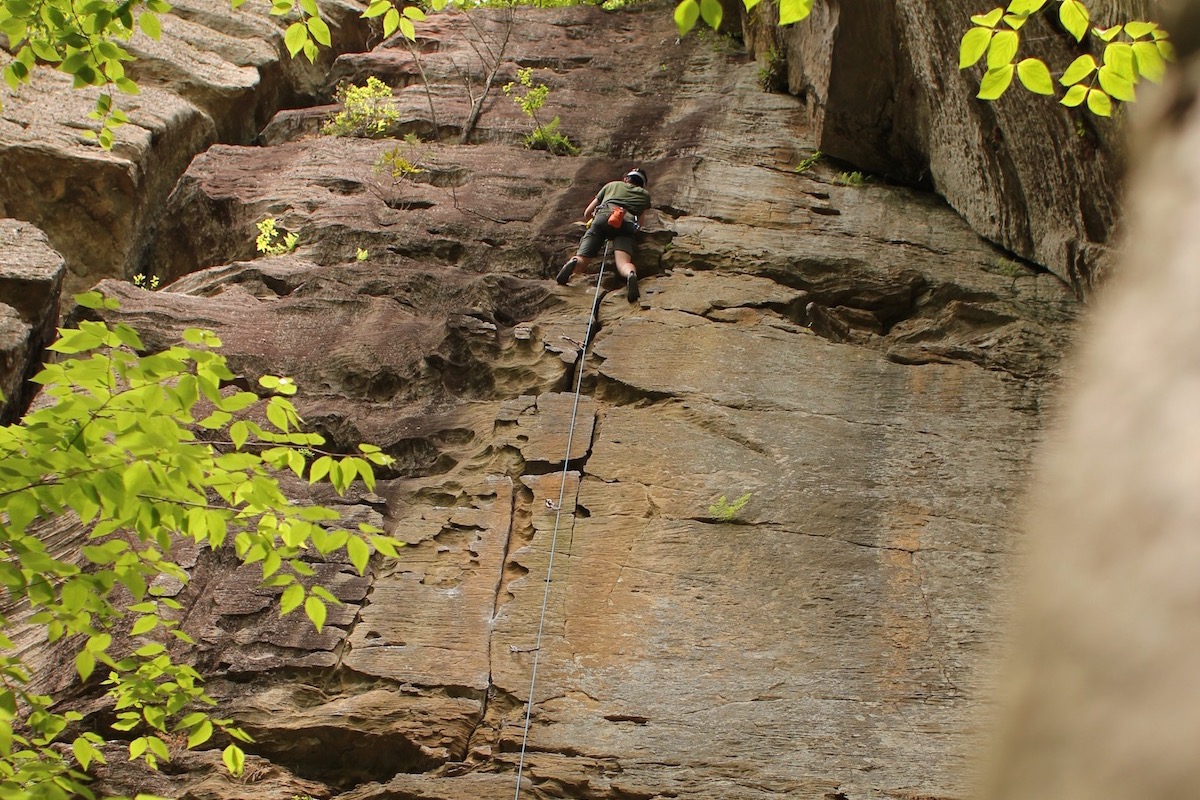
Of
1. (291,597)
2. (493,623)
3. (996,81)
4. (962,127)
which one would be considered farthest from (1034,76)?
(962,127)

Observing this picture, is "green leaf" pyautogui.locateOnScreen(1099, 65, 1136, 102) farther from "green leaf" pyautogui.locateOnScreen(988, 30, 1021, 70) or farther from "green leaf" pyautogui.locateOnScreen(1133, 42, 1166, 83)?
"green leaf" pyautogui.locateOnScreen(988, 30, 1021, 70)

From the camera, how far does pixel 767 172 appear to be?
1159 centimetres

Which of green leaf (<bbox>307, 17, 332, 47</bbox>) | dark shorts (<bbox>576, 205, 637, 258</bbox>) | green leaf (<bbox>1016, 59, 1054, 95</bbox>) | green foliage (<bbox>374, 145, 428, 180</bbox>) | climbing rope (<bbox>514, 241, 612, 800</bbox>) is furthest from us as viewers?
green foliage (<bbox>374, 145, 428, 180</bbox>)

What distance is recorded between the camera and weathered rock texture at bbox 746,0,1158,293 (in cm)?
870

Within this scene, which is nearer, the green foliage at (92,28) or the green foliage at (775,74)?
the green foliage at (92,28)

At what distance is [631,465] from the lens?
789 cm

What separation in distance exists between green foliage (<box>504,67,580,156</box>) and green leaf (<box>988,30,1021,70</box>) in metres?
8.71

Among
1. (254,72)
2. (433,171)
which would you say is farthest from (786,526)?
(254,72)

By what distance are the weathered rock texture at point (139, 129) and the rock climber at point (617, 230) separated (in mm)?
6308

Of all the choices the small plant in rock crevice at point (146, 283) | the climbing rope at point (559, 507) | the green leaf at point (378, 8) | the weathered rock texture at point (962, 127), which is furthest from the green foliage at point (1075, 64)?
the small plant in rock crevice at point (146, 283)

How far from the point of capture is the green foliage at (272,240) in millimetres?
10906

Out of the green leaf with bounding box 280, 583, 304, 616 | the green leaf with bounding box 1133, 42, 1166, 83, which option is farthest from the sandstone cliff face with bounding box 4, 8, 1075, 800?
the green leaf with bounding box 1133, 42, 1166, 83

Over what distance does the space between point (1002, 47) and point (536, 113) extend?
9.67m

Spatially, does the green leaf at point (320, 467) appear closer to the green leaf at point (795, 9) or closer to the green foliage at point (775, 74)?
the green leaf at point (795, 9)
